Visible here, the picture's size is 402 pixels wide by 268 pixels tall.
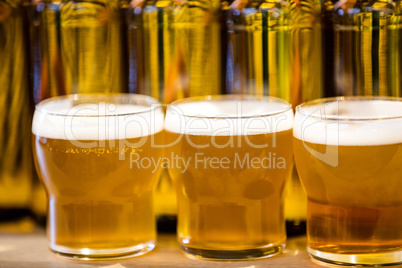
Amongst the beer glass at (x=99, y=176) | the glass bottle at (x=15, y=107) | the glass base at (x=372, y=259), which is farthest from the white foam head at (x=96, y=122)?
the glass base at (x=372, y=259)

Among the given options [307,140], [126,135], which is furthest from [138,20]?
[307,140]

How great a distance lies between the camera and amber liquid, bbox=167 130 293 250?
0.95 metres

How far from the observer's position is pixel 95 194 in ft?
3.25

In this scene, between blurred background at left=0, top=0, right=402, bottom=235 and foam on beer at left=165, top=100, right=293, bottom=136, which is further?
blurred background at left=0, top=0, right=402, bottom=235

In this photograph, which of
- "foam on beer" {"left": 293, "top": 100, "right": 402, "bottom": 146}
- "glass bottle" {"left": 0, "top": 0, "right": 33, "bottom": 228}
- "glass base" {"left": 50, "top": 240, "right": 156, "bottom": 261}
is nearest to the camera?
"foam on beer" {"left": 293, "top": 100, "right": 402, "bottom": 146}

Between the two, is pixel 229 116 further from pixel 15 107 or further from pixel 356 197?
pixel 15 107

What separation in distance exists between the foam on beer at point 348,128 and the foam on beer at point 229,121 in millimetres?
25

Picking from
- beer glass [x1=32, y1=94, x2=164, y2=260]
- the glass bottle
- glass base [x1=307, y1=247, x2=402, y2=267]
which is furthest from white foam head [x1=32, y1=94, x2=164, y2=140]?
glass base [x1=307, y1=247, x2=402, y2=267]

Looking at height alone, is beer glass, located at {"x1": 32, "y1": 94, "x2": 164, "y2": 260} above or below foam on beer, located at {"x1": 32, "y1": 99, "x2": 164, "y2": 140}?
below

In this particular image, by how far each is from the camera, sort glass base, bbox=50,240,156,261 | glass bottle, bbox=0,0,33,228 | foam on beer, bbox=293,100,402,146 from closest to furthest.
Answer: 1. foam on beer, bbox=293,100,402,146
2. glass base, bbox=50,240,156,261
3. glass bottle, bbox=0,0,33,228

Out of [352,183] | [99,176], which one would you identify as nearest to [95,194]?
[99,176]

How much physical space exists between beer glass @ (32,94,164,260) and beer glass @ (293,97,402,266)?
20cm

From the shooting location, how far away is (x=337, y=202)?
3.07ft

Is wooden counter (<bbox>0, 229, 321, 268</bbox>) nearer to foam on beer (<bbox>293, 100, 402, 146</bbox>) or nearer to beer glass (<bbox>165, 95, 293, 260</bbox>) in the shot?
beer glass (<bbox>165, 95, 293, 260</bbox>)
